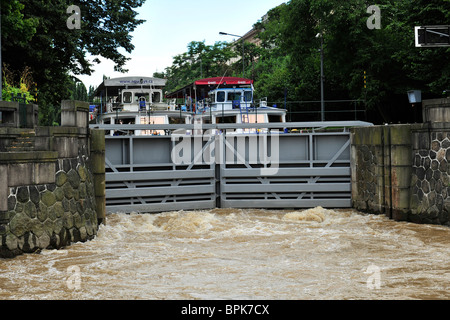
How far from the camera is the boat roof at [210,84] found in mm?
29042

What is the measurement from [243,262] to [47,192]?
13.9 feet

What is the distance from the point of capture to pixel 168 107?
85.6ft

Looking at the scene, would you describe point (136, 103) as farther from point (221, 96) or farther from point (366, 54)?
point (366, 54)

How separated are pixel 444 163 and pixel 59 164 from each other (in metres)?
9.47

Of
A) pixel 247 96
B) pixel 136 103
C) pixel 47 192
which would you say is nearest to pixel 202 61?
pixel 247 96

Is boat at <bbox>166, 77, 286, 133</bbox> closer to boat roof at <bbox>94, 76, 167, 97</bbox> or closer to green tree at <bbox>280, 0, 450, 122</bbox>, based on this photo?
boat roof at <bbox>94, 76, 167, 97</bbox>

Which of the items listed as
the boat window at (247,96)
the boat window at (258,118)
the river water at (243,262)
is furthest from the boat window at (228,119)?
the river water at (243,262)

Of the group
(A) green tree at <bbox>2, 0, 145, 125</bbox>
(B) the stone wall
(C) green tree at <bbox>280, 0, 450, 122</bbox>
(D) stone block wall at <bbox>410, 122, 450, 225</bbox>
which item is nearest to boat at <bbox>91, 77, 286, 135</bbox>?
(A) green tree at <bbox>2, 0, 145, 125</bbox>

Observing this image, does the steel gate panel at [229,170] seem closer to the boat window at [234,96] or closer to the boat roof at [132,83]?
the boat roof at [132,83]

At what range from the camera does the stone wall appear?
12125mm

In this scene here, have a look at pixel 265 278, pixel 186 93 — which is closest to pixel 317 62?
pixel 186 93

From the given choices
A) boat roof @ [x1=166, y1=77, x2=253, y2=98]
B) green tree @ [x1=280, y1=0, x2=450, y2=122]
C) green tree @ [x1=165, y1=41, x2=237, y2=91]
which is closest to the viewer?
boat roof @ [x1=166, y1=77, x2=253, y2=98]

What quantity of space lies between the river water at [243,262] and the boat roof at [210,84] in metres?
12.3

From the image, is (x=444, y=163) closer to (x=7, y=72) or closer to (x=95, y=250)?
(x=95, y=250)
